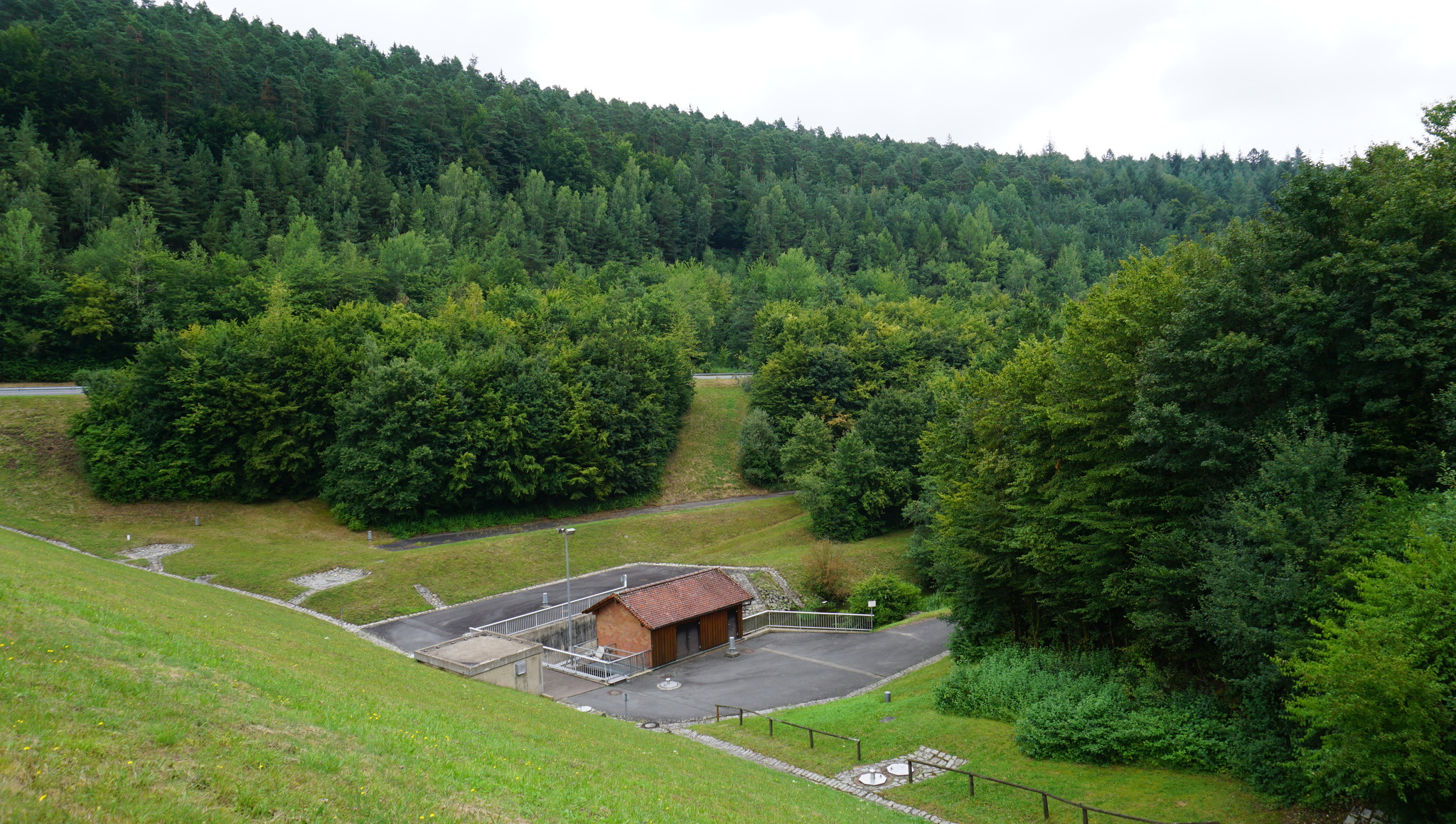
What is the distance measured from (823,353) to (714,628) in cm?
3489

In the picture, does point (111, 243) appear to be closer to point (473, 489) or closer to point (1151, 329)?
point (473, 489)

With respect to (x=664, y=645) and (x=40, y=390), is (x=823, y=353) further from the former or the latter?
(x=40, y=390)

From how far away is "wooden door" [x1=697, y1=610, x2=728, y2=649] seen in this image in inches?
1411

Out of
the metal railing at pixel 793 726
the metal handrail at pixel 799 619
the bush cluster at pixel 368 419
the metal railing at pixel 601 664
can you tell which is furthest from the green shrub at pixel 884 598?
the bush cluster at pixel 368 419

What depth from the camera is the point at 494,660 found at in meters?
27.5

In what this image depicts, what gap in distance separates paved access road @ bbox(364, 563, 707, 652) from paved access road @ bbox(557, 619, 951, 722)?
26.5 ft

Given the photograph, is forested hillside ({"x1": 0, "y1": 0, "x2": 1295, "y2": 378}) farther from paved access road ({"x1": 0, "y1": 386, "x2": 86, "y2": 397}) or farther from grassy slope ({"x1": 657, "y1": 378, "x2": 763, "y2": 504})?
grassy slope ({"x1": 657, "y1": 378, "x2": 763, "y2": 504})

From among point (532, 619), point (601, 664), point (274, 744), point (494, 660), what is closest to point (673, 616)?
point (601, 664)

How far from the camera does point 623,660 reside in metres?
33.4

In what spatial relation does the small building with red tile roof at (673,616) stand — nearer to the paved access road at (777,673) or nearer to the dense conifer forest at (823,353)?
the paved access road at (777,673)

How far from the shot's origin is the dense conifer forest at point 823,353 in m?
17.1

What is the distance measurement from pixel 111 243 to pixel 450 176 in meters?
37.1

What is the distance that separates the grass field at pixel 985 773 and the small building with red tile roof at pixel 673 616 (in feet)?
29.6

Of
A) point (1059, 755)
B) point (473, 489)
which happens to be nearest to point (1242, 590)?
point (1059, 755)
